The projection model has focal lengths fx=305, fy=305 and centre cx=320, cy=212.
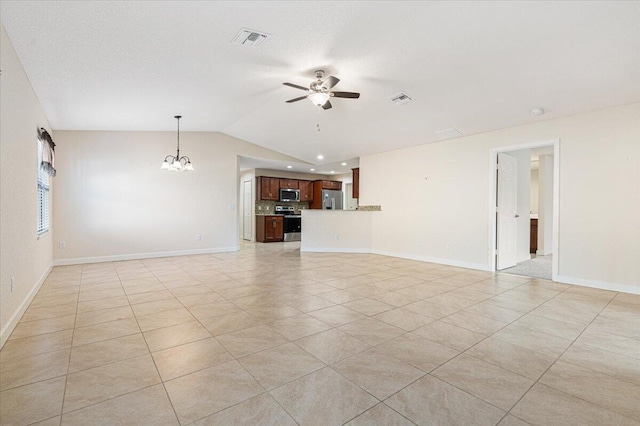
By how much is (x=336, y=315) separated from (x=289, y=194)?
7.81m

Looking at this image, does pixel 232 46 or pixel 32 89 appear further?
pixel 32 89

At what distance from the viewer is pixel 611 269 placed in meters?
4.12

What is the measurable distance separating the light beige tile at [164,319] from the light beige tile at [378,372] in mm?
1688

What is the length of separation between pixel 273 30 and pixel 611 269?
520 cm

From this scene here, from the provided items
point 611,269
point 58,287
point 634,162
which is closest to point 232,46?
point 58,287

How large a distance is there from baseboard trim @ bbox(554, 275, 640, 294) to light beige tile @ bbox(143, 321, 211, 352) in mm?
4926

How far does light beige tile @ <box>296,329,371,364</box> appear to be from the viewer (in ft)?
7.38

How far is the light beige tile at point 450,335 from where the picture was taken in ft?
8.01

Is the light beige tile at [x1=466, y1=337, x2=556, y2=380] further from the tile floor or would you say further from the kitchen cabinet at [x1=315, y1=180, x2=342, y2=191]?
the kitchen cabinet at [x1=315, y1=180, x2=342, y2=191]

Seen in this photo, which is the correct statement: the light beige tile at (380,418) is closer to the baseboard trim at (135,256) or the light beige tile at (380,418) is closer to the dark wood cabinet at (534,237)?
the baseboard trim at (135,256)

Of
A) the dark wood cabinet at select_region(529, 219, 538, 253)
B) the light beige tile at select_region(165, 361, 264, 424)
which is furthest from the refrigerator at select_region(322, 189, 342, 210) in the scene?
the light beige tile at select_region(165, 361, 264, 424)

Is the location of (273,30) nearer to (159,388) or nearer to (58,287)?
(159,388)

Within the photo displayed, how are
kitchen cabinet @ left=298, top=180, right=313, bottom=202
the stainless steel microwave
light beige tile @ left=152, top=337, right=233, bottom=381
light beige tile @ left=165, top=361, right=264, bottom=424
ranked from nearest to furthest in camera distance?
light beige tile @ left=165, top=361, right=264, bottom=424 → light beige tile @ left=152, top=337, right=233, bottom=381 → the stainless steel microwave → kitchen cabinet @ left=298, top=180, right=313, bottom=202

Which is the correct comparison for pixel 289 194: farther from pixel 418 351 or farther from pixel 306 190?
pixel 418 351
